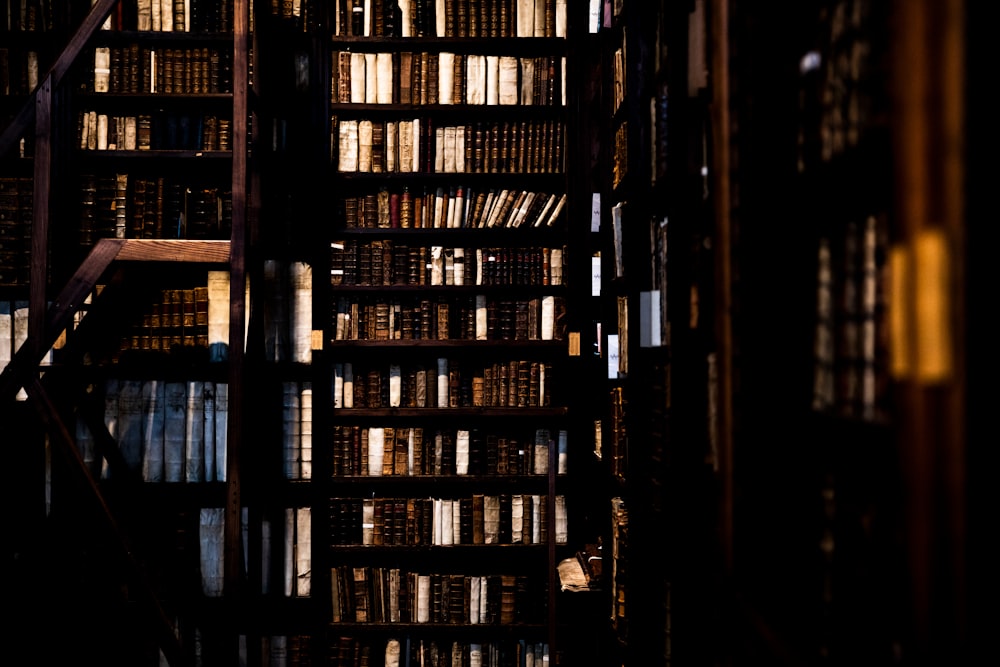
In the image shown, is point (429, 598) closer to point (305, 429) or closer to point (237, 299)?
point (305, 429)

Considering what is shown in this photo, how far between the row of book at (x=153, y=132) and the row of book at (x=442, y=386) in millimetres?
1005

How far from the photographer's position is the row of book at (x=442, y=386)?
312cm

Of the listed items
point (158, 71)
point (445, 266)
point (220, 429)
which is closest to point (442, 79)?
point (445, 266)

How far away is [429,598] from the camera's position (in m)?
3.11

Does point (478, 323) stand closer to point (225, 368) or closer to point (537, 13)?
point (225, 368)

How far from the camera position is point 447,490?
3.23 m

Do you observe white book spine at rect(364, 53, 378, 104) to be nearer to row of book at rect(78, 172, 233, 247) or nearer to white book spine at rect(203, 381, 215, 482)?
row of book at rect(78, 172, 233, 247)

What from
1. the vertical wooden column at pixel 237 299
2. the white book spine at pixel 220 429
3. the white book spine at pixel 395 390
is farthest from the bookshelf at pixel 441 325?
the vertical wooden column at pixel 237 299

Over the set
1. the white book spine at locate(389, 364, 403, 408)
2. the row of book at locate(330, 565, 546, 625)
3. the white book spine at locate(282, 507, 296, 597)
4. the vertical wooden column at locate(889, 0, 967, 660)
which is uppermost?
the vertical wooden column at locate(889, 0, 967, 660)

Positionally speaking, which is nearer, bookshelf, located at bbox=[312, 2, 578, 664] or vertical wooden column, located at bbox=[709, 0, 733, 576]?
vertical wooden column, located at bbox=[709, 0, 733, 576]

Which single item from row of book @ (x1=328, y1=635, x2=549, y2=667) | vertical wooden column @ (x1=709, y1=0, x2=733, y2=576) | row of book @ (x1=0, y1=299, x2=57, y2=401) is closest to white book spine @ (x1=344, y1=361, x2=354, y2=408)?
row of book @ (x1=328, y1=635, x2=549, y2=667)

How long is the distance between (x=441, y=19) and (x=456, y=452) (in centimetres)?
173

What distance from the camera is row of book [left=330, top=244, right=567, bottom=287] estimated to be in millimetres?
3107

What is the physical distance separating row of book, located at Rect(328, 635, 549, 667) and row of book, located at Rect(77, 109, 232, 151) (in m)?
2.02
